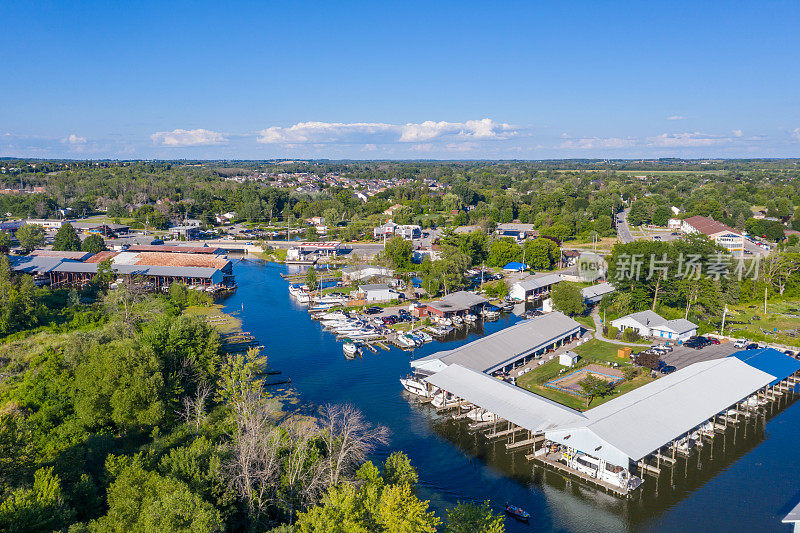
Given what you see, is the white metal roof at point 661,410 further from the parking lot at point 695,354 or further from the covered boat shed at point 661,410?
the parking lot at point 695,354

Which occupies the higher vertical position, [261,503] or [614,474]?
[261,503]

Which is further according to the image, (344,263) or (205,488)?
(344,263)

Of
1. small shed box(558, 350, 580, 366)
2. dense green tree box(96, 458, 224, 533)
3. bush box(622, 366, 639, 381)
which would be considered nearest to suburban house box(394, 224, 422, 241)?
small shed box(558, 350, 580, 366)

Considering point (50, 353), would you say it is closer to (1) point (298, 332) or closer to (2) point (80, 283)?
(1) point (298, 332)

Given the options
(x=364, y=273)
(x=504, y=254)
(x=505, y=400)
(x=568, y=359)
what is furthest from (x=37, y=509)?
(x=504, y=254)

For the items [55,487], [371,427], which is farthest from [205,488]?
[371,427]

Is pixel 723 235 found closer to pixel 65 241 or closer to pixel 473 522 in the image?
pixel 473 522

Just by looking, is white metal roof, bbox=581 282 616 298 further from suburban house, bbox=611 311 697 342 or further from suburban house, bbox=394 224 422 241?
suburban house, bbox=394 224 422 241
